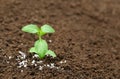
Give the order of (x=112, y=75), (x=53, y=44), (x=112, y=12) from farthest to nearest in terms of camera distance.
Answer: (x=112, y=12)
(x=53, y=44)
(x=112, y=75)

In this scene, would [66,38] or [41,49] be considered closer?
[41,49]

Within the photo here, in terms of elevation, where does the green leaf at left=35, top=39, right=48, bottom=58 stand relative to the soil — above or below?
above

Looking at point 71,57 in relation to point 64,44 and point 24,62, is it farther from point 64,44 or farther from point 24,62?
point 24,62

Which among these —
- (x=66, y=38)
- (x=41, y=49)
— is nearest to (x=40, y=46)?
(x=41, y=49)

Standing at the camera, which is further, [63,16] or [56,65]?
[63,16]

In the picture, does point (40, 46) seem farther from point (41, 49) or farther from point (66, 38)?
point (66, 38)

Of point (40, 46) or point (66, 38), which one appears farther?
point (66, 38)

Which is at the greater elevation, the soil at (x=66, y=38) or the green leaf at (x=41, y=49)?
the green leaf at (x=41, y=49)

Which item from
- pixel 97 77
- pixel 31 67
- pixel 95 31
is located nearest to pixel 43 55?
pixel 31 67
